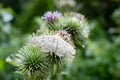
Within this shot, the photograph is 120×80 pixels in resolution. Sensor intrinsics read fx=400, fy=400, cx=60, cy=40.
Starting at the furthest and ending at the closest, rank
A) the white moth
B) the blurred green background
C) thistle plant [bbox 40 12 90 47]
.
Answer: the blurred green background → thistle plant [bbox 40 12 90 47] → the white moth

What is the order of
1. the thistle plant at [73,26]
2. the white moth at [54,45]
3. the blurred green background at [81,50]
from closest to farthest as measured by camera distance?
the white moth at [54,45] < the thistle plant at [73,26] < the blurred green background at [81,50]

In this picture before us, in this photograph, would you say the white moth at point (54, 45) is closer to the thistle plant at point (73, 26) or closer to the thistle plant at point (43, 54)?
the thistle plant at point (43, 54)

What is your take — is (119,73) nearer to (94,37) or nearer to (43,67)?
(94,37)

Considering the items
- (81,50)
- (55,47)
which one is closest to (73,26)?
(55,47)

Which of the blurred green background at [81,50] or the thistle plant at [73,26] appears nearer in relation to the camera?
the thistle plant at [73,26]

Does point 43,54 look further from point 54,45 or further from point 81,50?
point 81,50

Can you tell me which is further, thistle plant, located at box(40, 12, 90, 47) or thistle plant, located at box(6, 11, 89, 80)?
thistle plant, located at box(40, 12, 90, 47)

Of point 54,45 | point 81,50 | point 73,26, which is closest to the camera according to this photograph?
point 54,45

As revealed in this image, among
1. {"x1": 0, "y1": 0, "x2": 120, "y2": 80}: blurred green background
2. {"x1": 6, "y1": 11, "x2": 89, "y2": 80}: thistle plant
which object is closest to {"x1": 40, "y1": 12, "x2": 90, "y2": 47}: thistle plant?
{"x1": 6, "y1": 11, "x2": 89, "y2": 80}: thistle plant

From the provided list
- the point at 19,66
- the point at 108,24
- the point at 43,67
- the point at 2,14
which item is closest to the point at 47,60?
the point at 43,67

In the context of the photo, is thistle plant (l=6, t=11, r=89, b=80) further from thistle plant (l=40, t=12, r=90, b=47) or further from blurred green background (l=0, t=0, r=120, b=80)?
blurred green background (l=0, t=0, r=120, b=80)

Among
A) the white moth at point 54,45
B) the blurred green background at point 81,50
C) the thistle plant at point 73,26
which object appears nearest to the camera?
the white moth at point 54,45

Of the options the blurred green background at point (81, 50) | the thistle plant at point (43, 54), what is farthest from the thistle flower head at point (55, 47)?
the blurred green background at point (81, 50)
